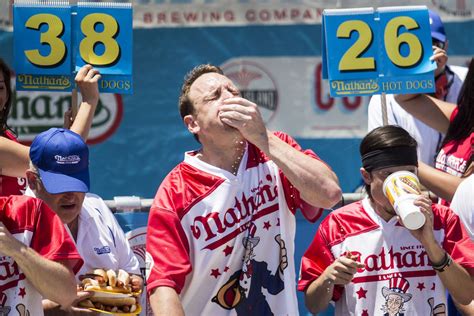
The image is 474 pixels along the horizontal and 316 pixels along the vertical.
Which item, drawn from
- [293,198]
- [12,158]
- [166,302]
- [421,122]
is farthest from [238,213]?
[421,122]

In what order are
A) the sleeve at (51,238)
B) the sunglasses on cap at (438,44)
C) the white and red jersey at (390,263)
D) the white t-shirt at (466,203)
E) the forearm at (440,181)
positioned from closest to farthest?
the sleeve at (51,238), the white and red jersey at (390,263), the white t-shirt at (466,203), the forearm at (440,181), the sunglasses on cap at (438,44)

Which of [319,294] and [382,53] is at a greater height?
[382,53]

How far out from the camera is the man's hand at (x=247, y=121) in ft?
11.7

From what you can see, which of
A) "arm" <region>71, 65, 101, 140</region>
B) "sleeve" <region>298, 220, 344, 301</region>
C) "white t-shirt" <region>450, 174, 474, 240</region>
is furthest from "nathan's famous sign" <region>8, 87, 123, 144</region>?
"white t-shirt" <region>450, 174, 474, 240</region>

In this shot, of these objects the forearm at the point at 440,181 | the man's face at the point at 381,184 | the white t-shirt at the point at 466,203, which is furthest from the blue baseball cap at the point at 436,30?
the man's face at the point at 381,184

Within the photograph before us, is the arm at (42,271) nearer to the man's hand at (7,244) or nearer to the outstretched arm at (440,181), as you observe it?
the man's hand at (7,244)

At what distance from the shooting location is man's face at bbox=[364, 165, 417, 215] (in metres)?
4.10

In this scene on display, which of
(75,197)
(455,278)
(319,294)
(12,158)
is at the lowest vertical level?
(319,294)

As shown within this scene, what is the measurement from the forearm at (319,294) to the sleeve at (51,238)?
0.99 metres

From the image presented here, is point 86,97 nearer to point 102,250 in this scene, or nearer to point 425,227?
point 102,250

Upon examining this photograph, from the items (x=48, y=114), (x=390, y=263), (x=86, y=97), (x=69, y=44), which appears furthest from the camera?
(x=48, y=114)

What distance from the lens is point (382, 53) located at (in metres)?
4.79

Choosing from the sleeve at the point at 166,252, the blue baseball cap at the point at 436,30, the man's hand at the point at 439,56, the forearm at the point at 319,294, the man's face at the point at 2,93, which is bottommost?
Result: the forearm at the point at 319,294

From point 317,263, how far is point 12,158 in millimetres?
1264
